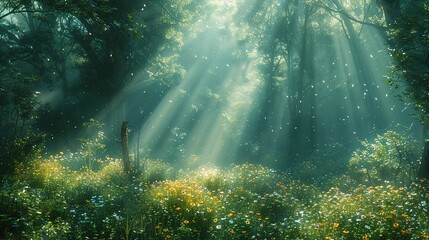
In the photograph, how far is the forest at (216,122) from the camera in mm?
7492

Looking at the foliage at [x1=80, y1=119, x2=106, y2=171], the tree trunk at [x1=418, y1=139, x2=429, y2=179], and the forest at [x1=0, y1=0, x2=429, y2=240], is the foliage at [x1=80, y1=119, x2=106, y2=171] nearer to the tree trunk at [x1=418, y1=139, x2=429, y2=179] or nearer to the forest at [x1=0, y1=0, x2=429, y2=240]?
the forest at [x1=0, y1=0, x2=429, y2=240]

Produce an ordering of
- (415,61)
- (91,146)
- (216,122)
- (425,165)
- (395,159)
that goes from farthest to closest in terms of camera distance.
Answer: (216,122) → (91,146) → (395,159) → (425,165) → (415,61)

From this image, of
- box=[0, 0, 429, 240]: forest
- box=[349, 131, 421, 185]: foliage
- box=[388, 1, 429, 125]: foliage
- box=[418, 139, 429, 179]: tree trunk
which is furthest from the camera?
box=[349, 131, 421, 185]: foliage

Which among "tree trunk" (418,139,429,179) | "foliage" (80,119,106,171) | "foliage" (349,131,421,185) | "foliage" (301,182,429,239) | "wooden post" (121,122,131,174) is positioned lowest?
"foliage" (301,182,429,239)

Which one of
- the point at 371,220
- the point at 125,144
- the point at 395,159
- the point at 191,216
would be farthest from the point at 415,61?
the point at 125,144

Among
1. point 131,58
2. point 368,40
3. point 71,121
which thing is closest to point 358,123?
point 368,40

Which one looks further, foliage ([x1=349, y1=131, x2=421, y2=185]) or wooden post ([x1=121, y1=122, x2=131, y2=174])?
wooden post ([x1=121, y1=122, x2=131, y2=174])

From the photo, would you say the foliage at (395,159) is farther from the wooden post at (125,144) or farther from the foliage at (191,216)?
the wooden post at (125,144)

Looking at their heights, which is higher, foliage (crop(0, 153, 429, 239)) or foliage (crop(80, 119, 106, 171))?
foliage (crop(80, 119, 106, 171))

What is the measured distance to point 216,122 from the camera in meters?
33.9

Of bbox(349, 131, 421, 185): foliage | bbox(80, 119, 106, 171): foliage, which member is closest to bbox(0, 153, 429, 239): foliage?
bbox(349, 131, 421, 185): foliage

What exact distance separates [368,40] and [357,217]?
1003 inches

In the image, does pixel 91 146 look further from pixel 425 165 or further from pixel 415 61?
pixel 425 165

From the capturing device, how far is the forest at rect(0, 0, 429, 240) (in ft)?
24.6
